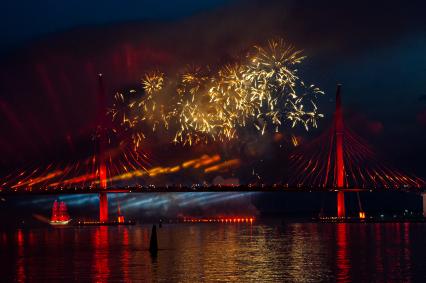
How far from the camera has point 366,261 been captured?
5469cm

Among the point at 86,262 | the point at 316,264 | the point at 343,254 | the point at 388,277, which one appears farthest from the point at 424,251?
the point at 86,262

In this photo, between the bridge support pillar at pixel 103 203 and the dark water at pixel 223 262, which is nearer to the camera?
the dark water at pixel 223 262

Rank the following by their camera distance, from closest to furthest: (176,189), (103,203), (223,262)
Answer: (223,262), (176,189), (103,203)

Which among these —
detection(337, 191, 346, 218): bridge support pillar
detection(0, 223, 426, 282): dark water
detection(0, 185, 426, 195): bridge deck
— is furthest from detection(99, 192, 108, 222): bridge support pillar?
detection(0, 223, 426, 282): dark water

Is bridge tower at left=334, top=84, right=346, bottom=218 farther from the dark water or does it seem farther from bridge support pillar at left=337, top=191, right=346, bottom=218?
the dark water

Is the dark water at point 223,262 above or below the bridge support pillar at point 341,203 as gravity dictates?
below

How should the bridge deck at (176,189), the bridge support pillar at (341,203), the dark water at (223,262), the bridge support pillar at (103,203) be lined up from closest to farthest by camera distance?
the dark water at (223,262) < the bridge deck at (176,189) < the bridge support pillar at (103,203) < the bridge support pillar at (341,203)

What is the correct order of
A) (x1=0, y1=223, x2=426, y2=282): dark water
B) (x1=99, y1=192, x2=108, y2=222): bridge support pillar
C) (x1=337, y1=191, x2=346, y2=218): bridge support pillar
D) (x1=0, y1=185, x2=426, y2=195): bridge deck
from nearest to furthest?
(x1=0, y1=223, x2=426, y2=282): dark water
(x1=0, y1=185, x2=426, y2=195): bridge deck
(x1=99, y1=192, x2=108, y2=222): bridge support pillar
(x1=337, y1=191, x2=346, y2=218): bridge support pillar

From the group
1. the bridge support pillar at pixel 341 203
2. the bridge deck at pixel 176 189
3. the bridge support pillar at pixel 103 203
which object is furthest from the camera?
the bridge support pillar at pixel 341 203

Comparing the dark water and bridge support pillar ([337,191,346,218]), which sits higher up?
bridge support pillar ([337,191,346,218])

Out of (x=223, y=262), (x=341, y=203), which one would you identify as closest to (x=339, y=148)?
(x=341, y=203)

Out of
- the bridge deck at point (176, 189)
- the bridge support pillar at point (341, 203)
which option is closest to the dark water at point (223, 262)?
the bridge deck at point (176, 189)

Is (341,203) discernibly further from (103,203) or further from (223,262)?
(223,262)

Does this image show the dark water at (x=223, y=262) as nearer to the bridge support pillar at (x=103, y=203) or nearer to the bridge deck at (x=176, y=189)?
the bridge deck at (x=176, y=189)
